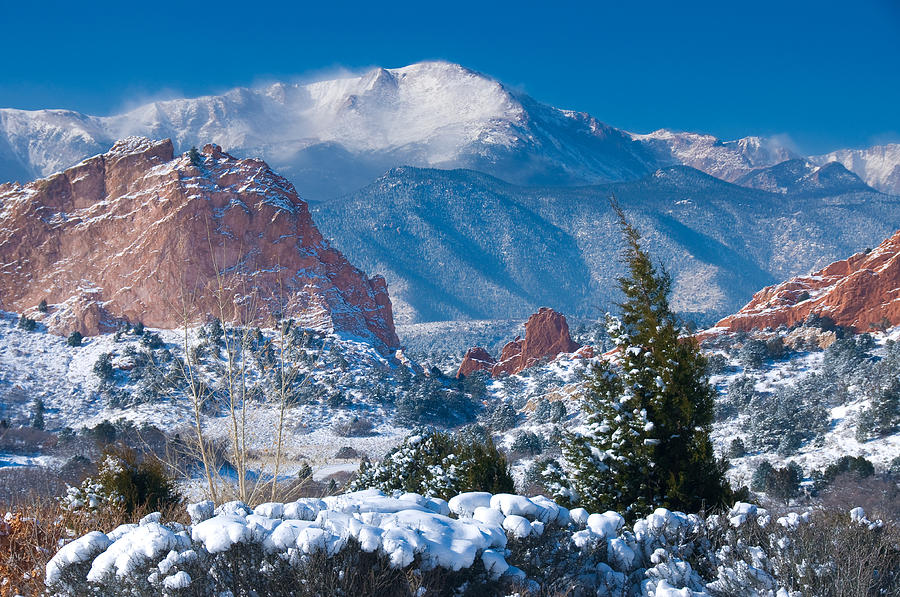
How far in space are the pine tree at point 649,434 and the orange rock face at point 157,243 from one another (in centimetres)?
5497

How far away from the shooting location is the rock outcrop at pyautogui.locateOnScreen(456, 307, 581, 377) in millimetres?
72875

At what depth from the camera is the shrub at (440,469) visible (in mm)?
11492

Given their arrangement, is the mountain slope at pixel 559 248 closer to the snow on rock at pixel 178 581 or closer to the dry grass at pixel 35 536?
the dry grass at pixel 35 536

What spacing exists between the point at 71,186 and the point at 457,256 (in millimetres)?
113933

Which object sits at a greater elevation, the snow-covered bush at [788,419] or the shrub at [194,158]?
the shrub at [194,158]

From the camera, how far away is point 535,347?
240ft

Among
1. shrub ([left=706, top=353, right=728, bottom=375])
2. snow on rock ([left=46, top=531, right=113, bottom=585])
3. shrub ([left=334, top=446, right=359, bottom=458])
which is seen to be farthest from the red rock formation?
snow on rock ([left=46, top=531, right=113, bottom=585])

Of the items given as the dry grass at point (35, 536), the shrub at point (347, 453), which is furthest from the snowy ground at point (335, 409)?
the dry grass at point (35, 536)

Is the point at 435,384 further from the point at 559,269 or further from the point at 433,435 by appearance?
the point at 559,269

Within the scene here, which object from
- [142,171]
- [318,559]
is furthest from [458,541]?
[142,171]

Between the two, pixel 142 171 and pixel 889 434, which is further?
pixel 142 171

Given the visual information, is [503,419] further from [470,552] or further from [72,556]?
[72,556]

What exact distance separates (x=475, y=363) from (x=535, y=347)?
6.77 m

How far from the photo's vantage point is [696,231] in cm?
19375
